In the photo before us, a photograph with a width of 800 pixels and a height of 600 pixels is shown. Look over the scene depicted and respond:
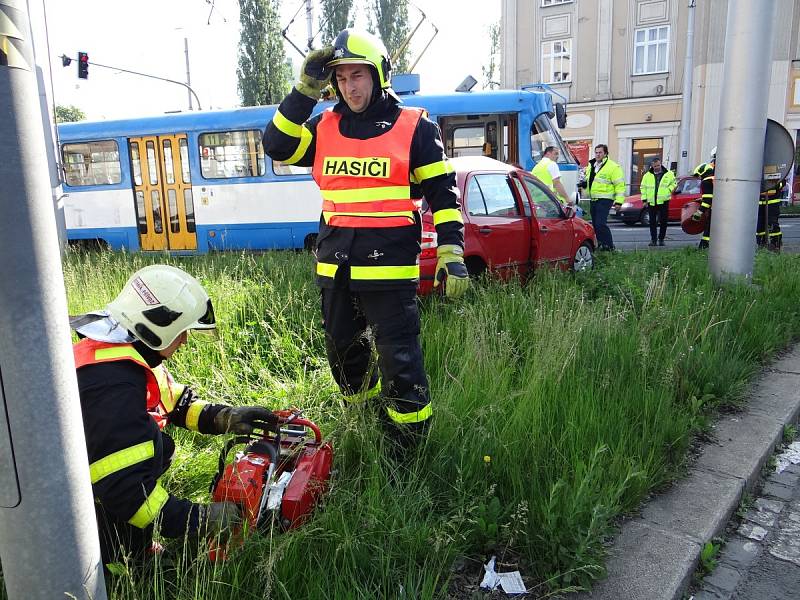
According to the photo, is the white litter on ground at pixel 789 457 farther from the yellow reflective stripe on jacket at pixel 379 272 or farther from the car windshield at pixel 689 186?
the car windshield at pixel 689 186

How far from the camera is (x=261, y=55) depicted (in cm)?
3762

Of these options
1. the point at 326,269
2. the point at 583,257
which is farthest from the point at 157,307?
the point at 583,257

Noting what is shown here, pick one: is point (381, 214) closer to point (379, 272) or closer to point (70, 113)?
point (379, 272)

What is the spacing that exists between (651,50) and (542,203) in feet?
82.0

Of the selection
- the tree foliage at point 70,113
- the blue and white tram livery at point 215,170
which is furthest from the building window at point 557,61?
the tree foliage at point 70,113

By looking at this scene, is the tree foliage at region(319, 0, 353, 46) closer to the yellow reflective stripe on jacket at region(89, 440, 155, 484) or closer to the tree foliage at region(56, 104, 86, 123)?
the yellow reflective stripe on jacket at region(89, 440, 155, 484)

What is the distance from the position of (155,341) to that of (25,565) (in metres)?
0.84

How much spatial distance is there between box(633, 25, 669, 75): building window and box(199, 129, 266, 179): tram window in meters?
22.4

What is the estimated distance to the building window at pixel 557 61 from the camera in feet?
97.8

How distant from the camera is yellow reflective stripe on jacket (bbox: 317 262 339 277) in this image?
119 inches

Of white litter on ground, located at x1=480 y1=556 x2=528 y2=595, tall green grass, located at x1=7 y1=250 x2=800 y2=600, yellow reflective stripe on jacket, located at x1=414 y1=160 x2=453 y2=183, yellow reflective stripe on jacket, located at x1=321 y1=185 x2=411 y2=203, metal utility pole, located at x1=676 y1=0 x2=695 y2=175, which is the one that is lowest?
white litter on ground, located at x1=480 y1=556 x2=528 y2=595

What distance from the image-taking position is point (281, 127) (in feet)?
10.00

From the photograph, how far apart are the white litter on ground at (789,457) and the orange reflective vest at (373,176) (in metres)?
2.34

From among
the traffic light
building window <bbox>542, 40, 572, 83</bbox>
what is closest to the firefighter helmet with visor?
the traffic light
